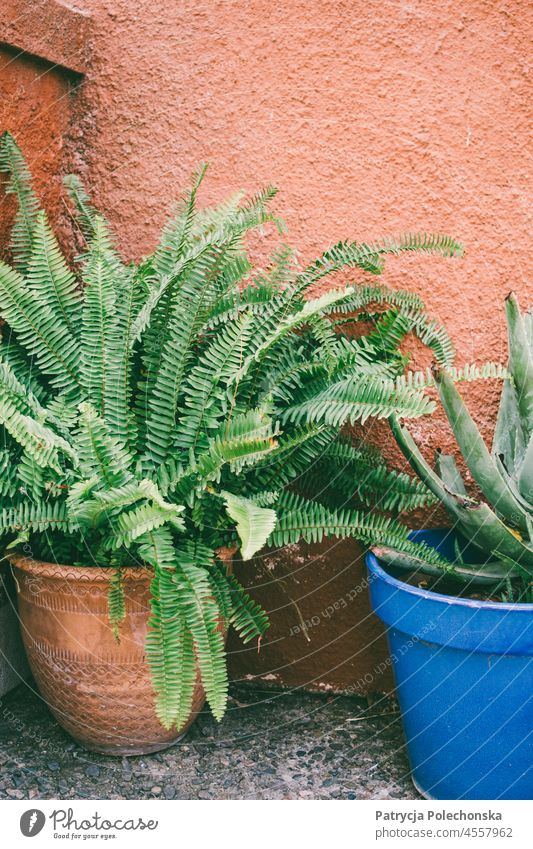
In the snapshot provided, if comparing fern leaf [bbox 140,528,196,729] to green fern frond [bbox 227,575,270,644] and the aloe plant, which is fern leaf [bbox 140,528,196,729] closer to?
green fern frond [bbox 227,575,270,644]

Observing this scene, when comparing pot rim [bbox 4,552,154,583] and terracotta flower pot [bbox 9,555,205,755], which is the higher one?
pot rim [bbox 4,552,154,583]

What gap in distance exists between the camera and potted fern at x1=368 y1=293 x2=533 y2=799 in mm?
1296

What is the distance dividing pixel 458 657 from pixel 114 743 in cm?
74

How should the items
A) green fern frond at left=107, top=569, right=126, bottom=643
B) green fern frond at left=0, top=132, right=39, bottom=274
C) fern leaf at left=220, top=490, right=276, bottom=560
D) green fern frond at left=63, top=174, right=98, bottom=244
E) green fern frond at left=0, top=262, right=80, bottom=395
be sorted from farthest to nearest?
green fern frond at left=63, top=174, right=98, bottom=244 → green fern frond at left=0, top=132, right=39, bottom=274 → green fern frond at left=0, top=262, right=80, bottom=395 → green fern frond at left=107, top=569, right=126, bottom=643 → fern leaf at left=220, top=490, right=276, bottom=560

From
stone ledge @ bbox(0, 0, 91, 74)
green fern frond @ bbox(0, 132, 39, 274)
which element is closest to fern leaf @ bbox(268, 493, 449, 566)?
green fern frond @ bbox(0, 132, 39, 274)

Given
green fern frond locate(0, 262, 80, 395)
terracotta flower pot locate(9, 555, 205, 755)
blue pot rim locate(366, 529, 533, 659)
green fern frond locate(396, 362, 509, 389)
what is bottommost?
terracotta flower pot locate(9, 555, 205, 755)

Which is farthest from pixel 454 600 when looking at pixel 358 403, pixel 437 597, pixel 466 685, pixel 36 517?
pixel 36 517

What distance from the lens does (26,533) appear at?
133 cm

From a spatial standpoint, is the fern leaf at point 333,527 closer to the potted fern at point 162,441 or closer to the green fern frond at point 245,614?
the potted fern at point 162,441

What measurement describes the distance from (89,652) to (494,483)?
84cm

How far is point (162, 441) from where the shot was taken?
4.67ft

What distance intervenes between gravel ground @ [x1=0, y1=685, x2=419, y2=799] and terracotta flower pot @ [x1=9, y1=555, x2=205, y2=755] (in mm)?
79

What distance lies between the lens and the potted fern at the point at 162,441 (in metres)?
1.30

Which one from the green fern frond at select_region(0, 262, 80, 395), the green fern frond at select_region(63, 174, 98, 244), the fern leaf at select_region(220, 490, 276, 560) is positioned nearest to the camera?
the fern leaf at select_region(220, 490, 276, 560)
